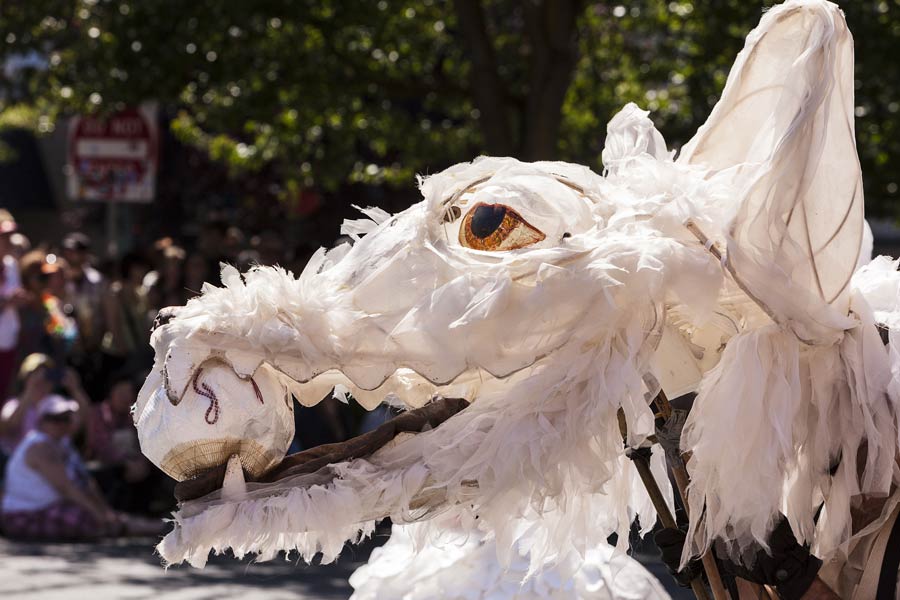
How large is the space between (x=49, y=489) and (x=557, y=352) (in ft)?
21.9

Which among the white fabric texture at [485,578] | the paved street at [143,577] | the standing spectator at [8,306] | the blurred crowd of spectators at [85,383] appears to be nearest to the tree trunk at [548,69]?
the blurred crowd of spectators at [85,383]

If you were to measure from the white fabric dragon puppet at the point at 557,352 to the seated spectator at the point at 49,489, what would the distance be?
6.37m

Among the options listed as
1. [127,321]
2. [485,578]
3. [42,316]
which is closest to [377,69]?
[127,321]

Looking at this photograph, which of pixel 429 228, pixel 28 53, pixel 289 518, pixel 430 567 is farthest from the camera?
pixel 28 53

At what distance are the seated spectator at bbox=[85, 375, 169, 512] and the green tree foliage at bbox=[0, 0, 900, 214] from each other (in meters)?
1.92

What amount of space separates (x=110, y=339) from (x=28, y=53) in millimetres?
2281

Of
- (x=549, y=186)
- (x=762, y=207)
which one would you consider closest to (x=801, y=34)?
(x=762, y=207)

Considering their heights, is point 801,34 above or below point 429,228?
above

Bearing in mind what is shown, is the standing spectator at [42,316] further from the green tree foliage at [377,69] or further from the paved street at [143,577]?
the paved street at [143,577]

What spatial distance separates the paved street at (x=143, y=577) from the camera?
22.4 ft

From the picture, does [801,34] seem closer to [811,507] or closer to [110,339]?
[811,507]

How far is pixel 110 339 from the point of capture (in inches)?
371

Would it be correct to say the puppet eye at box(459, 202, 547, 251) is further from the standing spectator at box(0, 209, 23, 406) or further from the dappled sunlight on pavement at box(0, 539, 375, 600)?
the standing spectator at box(0, 209, 23, 406)

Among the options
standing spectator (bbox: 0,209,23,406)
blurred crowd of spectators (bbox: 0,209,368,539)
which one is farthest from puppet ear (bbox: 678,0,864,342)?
standing spectator (bbox: 0,209,23,406)
